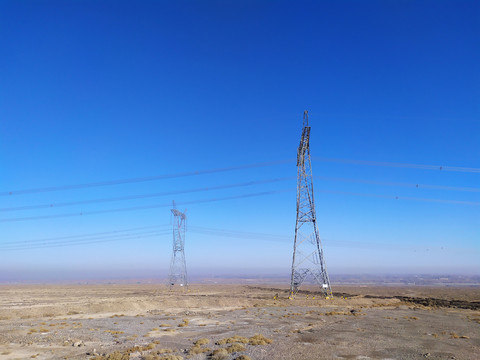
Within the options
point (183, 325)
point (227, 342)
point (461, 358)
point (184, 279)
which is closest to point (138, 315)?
point (183, 325)

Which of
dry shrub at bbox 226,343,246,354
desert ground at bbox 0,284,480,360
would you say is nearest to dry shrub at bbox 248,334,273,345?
desert ground at bbox 0,284,480,360

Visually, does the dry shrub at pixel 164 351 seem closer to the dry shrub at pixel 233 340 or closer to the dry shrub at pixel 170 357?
the dry shrub at pixel 170 357

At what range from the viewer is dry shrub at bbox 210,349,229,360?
19.9m

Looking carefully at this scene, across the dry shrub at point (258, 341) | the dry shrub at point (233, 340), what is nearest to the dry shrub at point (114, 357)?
the dry shrub at point (233, 340)

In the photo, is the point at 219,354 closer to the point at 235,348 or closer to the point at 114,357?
the point at 235,348

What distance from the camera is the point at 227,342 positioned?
24.2m

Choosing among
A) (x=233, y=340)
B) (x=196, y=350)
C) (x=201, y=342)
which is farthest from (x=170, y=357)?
(x=233, y=340)

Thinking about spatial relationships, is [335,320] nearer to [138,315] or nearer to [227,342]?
[227,342]

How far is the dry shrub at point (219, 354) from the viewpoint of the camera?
65.2 ft

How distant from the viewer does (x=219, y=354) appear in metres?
20.3

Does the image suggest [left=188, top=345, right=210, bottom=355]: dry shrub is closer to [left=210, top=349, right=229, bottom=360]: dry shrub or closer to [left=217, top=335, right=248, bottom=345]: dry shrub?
[left=210, top=349, right=229, bottom=360]: dry shrub

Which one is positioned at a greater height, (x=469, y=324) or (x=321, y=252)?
(x=321, y=252)

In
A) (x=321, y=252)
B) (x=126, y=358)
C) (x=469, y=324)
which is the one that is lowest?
(x=469, y=324)

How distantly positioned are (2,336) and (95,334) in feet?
22.2
